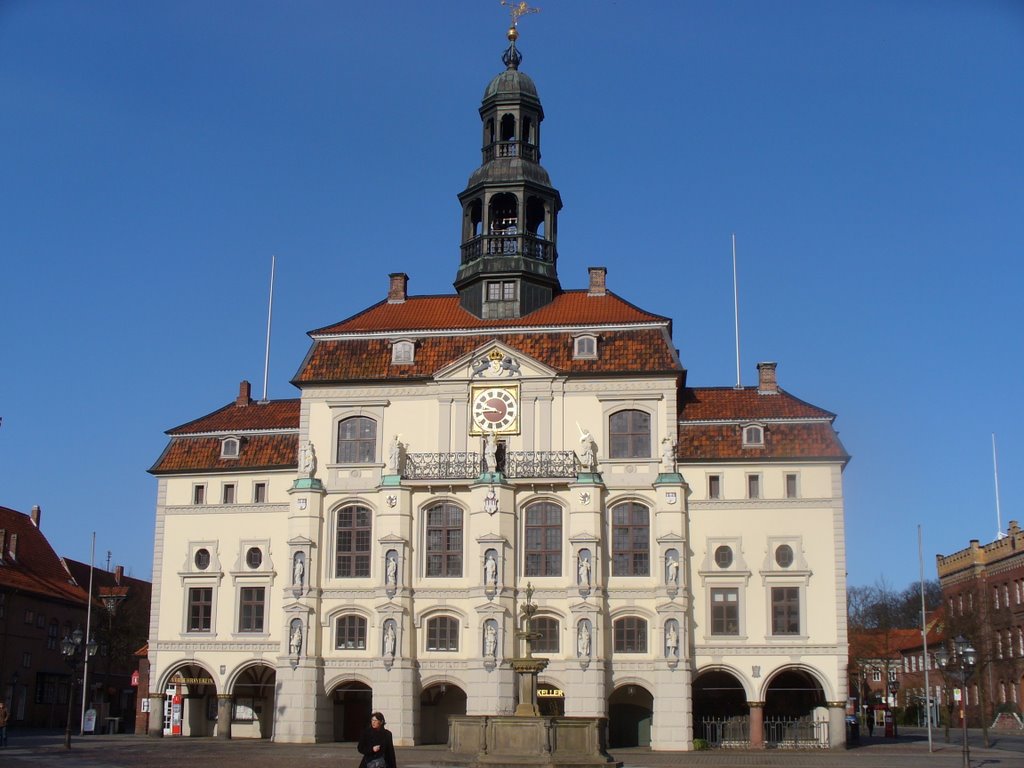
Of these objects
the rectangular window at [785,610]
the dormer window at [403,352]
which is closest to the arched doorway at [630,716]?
the rectangular window at [785,610]

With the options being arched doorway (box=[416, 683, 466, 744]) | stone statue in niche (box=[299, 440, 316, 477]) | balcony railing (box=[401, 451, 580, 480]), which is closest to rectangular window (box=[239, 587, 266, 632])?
stone statue in niche (box=[299, 440, 316, 477])

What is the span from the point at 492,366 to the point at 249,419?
12.3m

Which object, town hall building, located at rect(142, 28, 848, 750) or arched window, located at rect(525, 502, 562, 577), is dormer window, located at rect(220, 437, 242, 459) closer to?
town hall building, located at rect(142, 28, 848, 750)

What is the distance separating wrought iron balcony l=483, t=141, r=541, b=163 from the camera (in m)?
57.9

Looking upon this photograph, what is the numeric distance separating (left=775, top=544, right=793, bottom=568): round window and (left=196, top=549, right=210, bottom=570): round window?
24.7 m

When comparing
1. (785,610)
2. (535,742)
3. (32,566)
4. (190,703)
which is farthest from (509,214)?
(32,566)

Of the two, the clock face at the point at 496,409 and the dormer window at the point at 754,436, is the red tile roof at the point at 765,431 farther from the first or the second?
the clock face at the point at 496,409

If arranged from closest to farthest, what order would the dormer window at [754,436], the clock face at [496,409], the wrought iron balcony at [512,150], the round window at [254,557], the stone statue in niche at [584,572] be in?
the stone statue in niche at [584,572], the dormer window at [754,436], the clock face at [496,409], the round window at [254,557], the wrought iron balcony at [512,150]

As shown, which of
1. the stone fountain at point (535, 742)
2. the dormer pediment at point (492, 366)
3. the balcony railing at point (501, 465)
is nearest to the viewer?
the stone fountain at point (535, 742)

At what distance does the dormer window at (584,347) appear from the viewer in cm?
5269

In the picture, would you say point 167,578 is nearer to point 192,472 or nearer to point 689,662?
point 192,472

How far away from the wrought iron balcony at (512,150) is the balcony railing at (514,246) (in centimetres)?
402

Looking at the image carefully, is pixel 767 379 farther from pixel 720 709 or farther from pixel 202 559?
pixel 202 559

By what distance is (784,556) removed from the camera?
50.2 m
